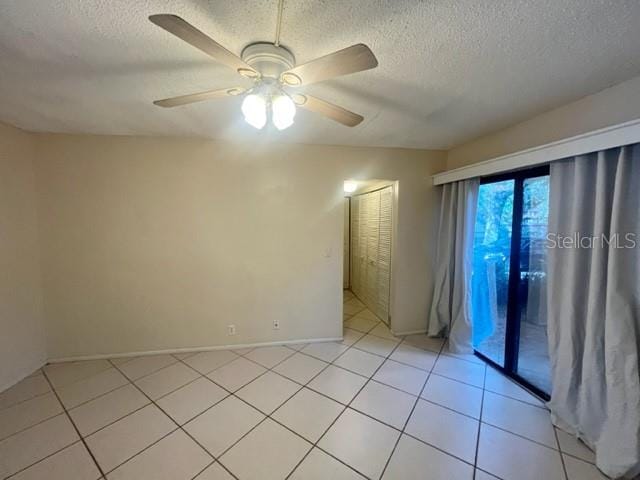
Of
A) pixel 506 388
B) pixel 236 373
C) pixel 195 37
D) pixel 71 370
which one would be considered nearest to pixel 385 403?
pixel 506 388

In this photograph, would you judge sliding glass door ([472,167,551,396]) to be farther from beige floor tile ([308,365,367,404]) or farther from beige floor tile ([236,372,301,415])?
beige floor tile ([236,372,301,415])

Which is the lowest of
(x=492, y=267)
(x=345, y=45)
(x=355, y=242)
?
(x=492, y=267)

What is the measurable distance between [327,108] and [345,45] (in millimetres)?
299

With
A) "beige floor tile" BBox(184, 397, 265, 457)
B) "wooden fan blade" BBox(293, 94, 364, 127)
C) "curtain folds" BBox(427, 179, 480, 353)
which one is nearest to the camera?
"wooden fan blade" BBox(293, 94, 364, 127)

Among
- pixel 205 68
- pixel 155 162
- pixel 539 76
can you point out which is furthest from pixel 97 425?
pixel 539 76

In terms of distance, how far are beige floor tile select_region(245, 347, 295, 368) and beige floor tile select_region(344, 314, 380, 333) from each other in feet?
3.31

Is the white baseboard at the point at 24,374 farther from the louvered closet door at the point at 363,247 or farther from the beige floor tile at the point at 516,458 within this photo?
the louvered closet door at the point at 363,247

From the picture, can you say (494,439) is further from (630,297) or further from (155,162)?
(155,162)

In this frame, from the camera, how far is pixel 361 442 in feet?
5.45

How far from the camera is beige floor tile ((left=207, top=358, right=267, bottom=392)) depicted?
2266mm

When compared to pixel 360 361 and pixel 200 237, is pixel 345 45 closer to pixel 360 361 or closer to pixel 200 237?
pixel 200 237

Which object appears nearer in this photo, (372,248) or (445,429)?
(445,429)

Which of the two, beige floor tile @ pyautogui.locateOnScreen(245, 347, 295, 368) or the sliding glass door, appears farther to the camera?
beige floor tile @ pyautogui.locateOnScreen(245, 347, 295, 368)

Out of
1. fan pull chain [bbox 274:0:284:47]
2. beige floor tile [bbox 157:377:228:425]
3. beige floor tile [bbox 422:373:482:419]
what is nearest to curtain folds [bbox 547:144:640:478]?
beige floor tile [bbox 422:373:482:419]
